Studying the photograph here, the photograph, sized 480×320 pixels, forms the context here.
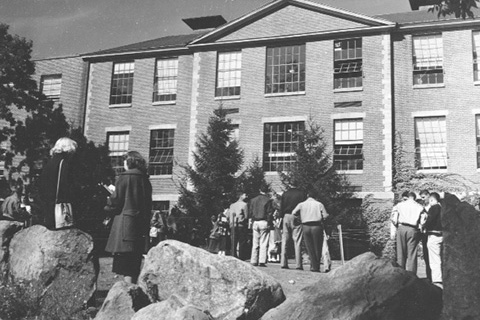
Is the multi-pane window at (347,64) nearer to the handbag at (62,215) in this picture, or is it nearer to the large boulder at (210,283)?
the large boulder at (210,283)

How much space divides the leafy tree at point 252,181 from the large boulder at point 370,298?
17477 millimetres

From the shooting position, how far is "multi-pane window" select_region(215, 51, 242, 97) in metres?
28.2

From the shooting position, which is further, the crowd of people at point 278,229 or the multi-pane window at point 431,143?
the multi-pane window at point 431,143

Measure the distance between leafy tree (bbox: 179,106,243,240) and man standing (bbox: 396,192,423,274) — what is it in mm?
11897

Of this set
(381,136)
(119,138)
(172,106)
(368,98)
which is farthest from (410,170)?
(119,138)

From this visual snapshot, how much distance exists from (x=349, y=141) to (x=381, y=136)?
139 centimetres

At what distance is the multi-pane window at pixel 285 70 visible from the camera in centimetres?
2727

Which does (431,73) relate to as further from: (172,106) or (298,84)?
(172,106)

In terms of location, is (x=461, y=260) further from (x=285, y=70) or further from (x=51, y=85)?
(x=51, y=85)

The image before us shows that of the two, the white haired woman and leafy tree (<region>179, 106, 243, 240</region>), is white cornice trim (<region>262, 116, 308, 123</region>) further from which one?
the white haired woman

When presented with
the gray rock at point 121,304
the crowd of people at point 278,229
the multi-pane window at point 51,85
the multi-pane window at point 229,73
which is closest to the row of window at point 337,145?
the multi-pane window at point 229,73

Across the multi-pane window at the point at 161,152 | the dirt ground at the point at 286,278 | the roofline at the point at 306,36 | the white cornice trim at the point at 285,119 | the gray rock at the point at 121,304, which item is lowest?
the dirt ground at the point at 286,278

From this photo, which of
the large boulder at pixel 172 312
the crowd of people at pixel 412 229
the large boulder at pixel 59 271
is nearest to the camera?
the large boulder at pixel 172 312

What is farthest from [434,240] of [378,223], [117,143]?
[117,143]
